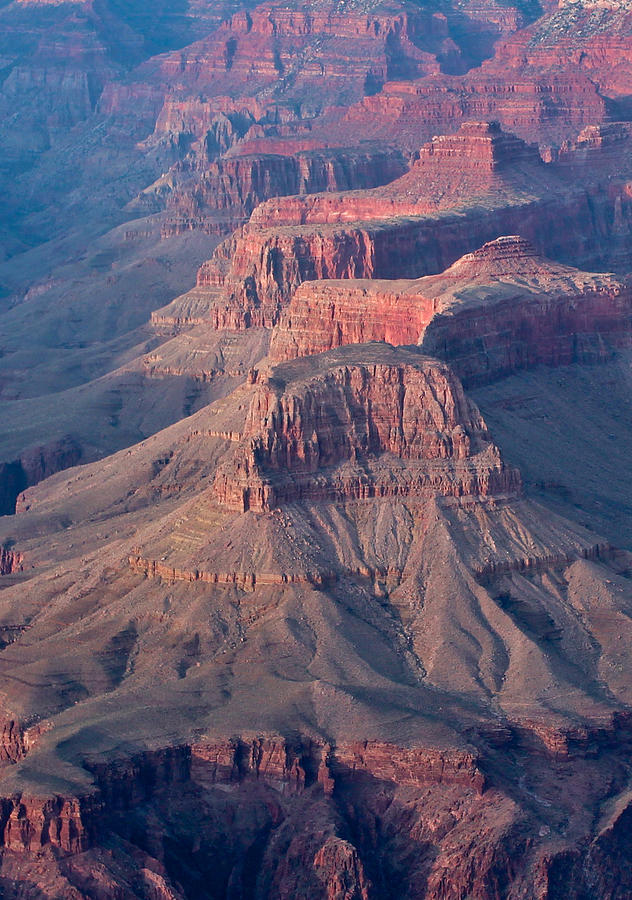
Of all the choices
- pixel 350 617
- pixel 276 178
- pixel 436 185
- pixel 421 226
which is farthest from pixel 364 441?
pixel 276 178

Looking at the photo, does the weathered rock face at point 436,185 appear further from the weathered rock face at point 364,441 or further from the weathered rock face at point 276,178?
the weathered rock face at point 364,441

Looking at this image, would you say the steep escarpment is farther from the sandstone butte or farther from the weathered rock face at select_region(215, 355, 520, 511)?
the weathered rock face at select_region(215, 355, 520, 511)

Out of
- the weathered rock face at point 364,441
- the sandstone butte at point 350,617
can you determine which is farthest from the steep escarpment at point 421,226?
the weathered rock face at point 364,441

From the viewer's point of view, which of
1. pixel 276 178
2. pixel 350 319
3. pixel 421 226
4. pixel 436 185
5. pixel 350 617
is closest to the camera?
pixel 350 617

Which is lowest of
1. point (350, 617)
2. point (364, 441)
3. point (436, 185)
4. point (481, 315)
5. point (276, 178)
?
point (350, 617)

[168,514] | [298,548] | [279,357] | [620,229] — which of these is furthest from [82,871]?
[620,229]

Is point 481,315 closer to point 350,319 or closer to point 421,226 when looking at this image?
point 350,319
